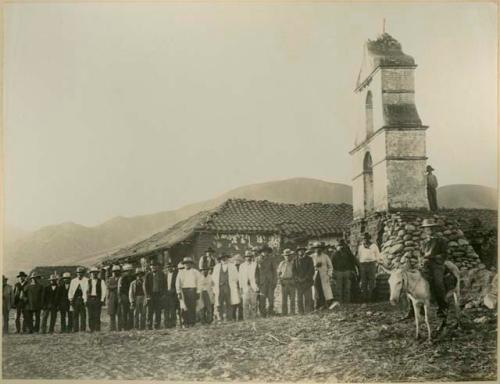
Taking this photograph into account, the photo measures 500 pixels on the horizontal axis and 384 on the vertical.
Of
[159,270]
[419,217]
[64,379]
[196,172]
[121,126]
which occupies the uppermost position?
[121,126]

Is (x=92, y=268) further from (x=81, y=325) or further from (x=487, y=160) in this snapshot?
(x=487, y=160)

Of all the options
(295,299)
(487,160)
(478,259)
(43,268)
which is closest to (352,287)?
(295,299)

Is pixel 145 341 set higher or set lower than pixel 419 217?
lower

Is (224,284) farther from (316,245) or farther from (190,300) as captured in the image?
(316,245)

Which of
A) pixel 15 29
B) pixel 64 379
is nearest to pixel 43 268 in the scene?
pixel 64 379

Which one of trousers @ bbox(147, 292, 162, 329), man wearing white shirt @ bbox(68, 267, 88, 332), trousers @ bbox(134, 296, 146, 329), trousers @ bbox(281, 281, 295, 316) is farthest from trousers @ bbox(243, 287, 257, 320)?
man wearing white shirt @ bbox(68, 267, 88, 332)

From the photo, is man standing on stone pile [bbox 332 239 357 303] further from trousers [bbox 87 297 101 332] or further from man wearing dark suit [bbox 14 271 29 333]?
man wearing dark suit [bbox 14 271 29 333]
